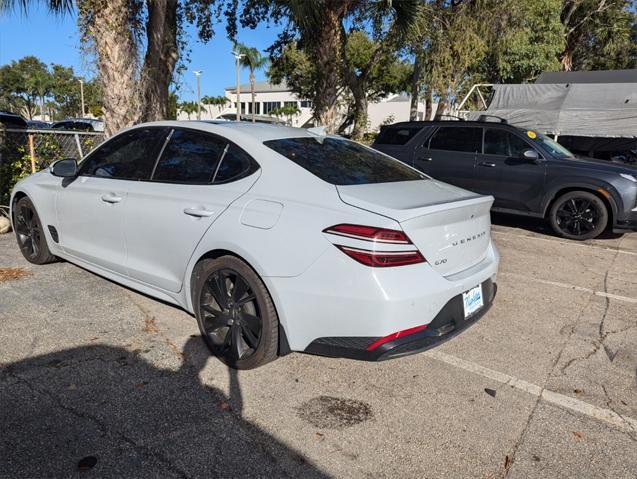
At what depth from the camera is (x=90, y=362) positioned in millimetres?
3176

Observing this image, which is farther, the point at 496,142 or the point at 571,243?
the point at 496,142

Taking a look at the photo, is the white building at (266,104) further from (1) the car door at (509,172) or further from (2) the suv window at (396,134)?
(1) the car door at (509,172)

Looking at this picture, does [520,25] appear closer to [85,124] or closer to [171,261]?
[171,261]

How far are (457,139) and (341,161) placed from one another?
549 centimetres

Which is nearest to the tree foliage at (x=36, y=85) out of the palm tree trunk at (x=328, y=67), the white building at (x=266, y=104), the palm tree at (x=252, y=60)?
the white building at (x=266, y=104)

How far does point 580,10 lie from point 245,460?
28775mm

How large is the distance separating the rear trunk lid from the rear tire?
11.8 feet

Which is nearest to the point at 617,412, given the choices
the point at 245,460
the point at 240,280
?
the point at 245,460

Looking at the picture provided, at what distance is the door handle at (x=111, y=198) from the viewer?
3.81 m

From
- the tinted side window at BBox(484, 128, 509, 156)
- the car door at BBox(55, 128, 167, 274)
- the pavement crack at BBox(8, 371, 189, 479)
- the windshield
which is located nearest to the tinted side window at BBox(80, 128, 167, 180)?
the car door at BBox(55, 128, 167, 274)

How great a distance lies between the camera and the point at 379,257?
2.52 meters

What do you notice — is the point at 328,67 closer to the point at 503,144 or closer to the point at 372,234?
the point at 503,144

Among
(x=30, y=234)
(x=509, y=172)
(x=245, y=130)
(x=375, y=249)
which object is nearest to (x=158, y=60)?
(x=30, y=234)

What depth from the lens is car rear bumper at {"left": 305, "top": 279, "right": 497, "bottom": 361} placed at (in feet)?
8.49
